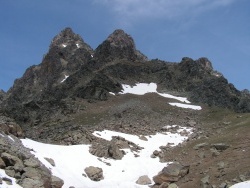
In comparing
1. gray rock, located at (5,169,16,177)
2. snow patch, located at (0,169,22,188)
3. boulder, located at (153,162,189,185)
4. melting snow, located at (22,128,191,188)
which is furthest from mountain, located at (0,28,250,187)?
snow patch, located at (0,169,22,188)

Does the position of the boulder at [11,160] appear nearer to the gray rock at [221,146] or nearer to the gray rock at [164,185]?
the gray rock at [164,185]

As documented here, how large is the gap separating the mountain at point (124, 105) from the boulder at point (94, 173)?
12.1 ft

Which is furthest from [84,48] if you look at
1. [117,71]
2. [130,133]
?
[130,133]

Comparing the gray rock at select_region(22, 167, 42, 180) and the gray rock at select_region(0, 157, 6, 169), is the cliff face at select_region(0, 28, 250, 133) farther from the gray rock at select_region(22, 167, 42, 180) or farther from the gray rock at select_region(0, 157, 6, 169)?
the gray rock at select_region(0, 157, 6, 169)

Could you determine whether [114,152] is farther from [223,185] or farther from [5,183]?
[5,183]

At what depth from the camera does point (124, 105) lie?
6016 cm

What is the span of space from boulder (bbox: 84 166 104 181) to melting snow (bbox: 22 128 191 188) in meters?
0.36

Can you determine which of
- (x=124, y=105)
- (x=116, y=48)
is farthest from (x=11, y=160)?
(x=116, y=48)

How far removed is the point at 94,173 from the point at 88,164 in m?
1.69

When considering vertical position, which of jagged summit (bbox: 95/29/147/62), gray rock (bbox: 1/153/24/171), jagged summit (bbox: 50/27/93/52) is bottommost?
gray rock (bbox: 1/153/24/171)

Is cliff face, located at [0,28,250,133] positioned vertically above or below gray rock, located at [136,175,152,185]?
above

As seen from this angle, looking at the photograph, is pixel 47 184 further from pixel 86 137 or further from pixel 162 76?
pixel 162 76

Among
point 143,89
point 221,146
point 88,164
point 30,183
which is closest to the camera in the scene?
point 30,183

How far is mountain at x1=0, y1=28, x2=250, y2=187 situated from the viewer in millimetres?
37094
